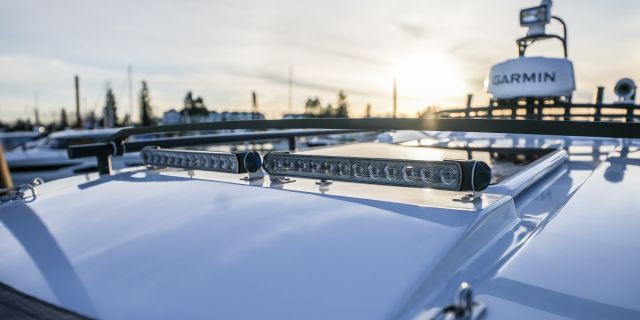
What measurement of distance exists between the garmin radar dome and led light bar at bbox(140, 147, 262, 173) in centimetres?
515

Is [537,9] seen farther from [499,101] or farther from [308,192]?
[308,192]

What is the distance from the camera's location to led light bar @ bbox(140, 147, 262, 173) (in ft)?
7.38

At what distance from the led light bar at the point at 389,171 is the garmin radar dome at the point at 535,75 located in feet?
17.1

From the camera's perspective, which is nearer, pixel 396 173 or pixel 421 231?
pixel 421 231

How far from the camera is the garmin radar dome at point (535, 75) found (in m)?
5.95

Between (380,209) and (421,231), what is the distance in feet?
0.82

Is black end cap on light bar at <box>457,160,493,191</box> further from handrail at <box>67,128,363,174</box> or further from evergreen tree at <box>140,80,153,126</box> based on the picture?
evergreen tree at <box>140,80,153,126</box>

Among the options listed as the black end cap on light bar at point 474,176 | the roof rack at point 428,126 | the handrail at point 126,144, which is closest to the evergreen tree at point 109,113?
the handrail at point 126,144

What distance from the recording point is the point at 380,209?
65.7 inches

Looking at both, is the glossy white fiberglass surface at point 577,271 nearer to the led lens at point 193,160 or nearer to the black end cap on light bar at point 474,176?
the black end cap on light bar at point 474,176

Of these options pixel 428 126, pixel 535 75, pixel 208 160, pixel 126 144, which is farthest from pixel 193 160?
pixel 535 75

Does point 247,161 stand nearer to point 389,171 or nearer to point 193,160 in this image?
point 193,160

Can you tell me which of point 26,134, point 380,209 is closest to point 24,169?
point 26,134

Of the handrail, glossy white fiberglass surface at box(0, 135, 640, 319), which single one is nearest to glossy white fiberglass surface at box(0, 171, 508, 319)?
glossy white fiberglass surface at box(0, 135, 640, 319)
